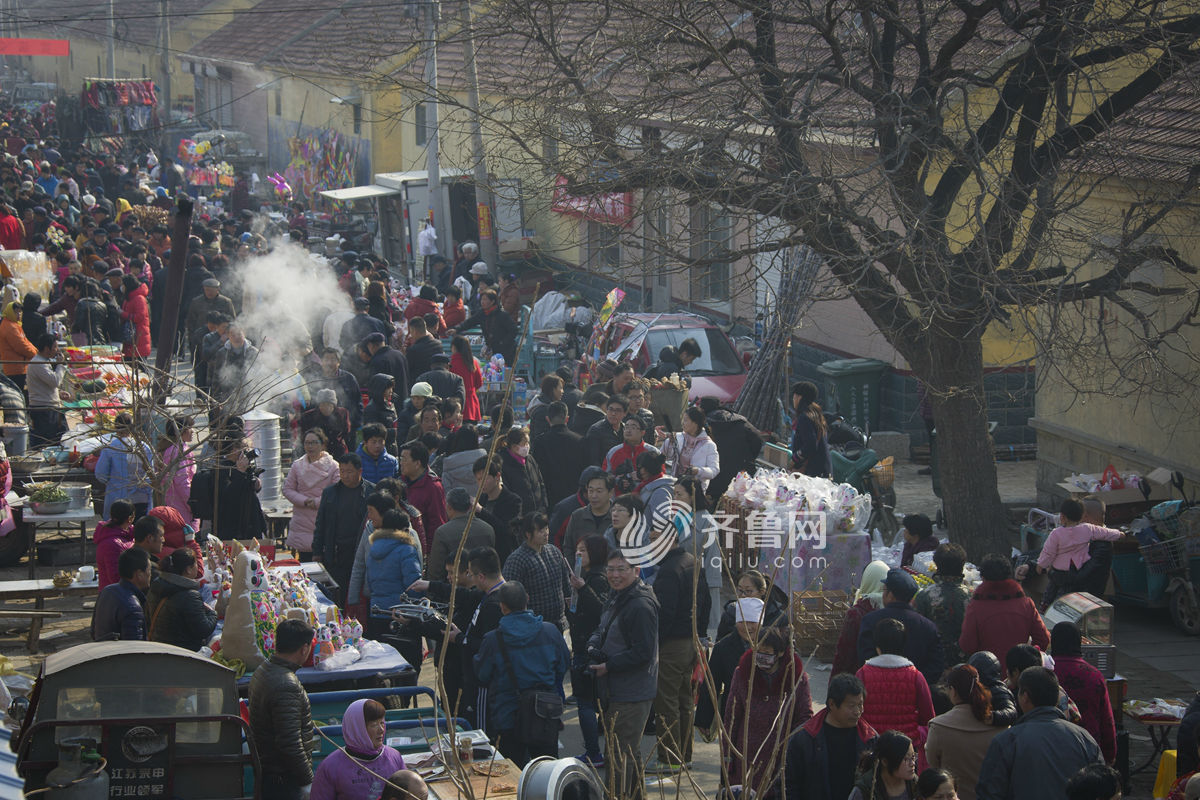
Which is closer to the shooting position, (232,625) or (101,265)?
(232,625)

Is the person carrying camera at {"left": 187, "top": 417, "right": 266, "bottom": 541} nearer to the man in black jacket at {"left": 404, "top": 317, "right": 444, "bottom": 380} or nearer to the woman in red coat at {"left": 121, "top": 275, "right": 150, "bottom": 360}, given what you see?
the man in black jacket at {"left": 404, "top": 317, "right": 444, "bottom": 380}

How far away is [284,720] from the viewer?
635 cm

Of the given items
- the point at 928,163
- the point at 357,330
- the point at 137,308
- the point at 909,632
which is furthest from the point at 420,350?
the point at 909,632

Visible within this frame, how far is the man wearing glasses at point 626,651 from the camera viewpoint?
7.34m

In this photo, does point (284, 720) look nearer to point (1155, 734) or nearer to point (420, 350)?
point (1155, 734)

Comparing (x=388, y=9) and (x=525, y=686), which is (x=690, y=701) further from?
(x=388, y=9)

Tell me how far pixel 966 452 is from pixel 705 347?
22.3ft

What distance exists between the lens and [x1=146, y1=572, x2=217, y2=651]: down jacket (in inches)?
307

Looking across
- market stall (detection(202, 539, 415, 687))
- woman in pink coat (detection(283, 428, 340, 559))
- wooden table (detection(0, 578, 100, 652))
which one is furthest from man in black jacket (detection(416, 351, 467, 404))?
market stall (detection(202, 539, 415, 687))

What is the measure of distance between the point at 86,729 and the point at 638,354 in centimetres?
1159

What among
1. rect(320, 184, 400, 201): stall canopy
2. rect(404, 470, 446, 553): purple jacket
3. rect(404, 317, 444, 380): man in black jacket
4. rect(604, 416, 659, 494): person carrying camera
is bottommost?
rect(404, 470, 446, 553): purple jacket

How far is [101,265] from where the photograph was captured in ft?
66.0

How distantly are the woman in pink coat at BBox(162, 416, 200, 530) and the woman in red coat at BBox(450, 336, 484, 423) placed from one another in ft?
11.1

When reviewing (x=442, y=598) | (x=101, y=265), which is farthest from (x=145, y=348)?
(x=442, y=598)
